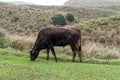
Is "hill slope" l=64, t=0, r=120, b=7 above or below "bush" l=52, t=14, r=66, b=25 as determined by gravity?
below

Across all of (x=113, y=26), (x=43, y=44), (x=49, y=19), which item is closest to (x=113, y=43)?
(x=113, y=26)

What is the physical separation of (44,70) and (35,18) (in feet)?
174

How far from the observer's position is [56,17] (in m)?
61.5

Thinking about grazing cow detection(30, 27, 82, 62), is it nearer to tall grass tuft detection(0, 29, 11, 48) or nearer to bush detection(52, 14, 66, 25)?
tall grass tuft detection(0, 29, 11, 48)

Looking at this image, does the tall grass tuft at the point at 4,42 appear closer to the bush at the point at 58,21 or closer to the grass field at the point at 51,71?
the grass field at the point at 51,71

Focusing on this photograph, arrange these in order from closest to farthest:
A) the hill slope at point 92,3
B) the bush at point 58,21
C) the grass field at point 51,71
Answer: the grass field at point 51,71
the bush at point 58,21
the hill slope at point 92,3

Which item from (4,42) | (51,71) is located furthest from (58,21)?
(51,71)

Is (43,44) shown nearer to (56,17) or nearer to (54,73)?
(54,73)

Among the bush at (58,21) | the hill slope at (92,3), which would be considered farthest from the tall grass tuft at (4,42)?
the hill slope at (92,3)

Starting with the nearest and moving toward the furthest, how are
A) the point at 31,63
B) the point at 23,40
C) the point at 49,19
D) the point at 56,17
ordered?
the point at 31,63 → the point at 23,40 → the point at 56,17 → the point at 49,19

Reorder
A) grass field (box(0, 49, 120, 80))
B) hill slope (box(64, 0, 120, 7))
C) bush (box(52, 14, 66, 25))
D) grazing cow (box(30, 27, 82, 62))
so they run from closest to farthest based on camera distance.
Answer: grass field (box(0, 49, 120, 80)) < grazing cow (box(30, 27, 82, 62)) < bush (box(52, 14, 66, 25)) < hill slope (box(64, 0, 120, 7))

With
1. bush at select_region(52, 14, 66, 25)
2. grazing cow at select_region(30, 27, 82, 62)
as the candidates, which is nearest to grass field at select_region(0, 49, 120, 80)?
grazing cow at select_region(30, 27, 82, 62)

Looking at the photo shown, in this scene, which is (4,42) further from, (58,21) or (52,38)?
(58,21)

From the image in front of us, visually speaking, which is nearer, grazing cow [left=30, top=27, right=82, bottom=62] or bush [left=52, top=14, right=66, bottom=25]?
grazing cow [left=30, top=27, right=82, bottom=62]
